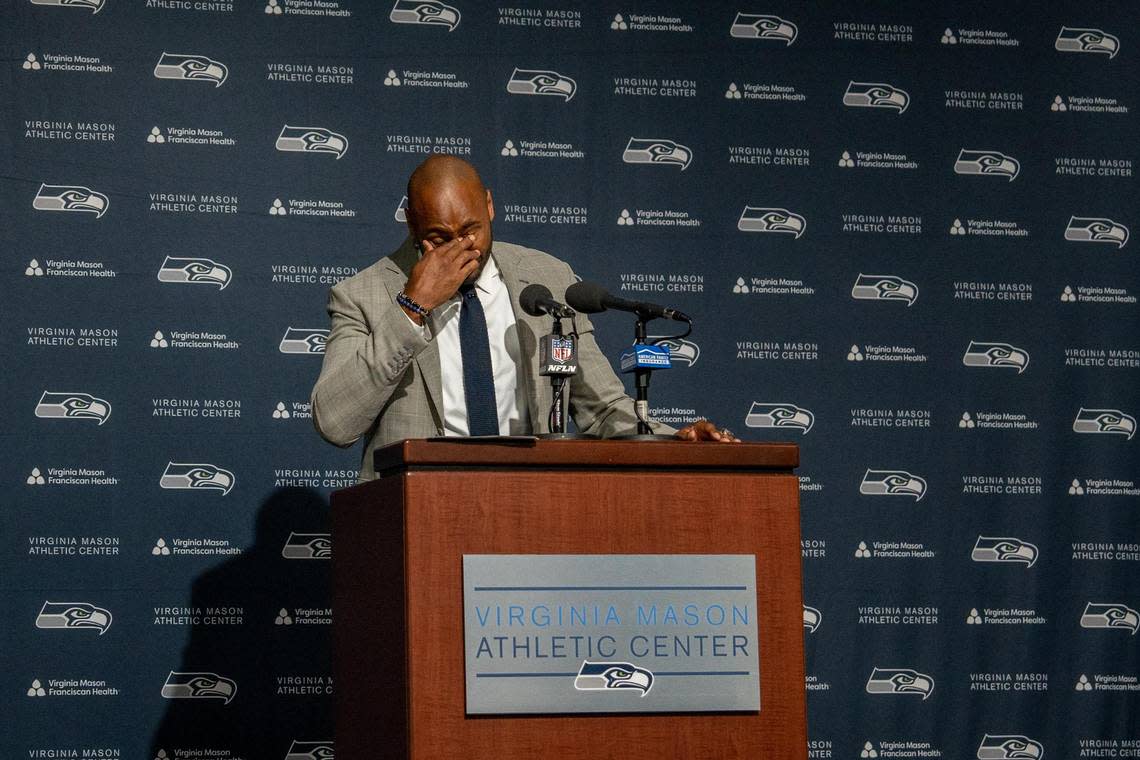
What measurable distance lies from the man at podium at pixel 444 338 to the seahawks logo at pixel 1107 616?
8.30 ft

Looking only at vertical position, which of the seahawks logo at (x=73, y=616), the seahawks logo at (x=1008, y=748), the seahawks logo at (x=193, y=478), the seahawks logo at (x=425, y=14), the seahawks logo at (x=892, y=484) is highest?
the seahawks logo at (x=425, y=14)

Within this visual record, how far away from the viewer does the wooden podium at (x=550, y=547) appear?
7.25ft

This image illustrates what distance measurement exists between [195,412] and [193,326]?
291 millimetres

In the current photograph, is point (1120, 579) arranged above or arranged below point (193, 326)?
below

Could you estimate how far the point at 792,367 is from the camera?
4871 mm

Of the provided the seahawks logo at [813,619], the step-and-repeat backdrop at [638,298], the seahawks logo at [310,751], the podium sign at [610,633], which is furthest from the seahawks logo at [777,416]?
the podium sign at [610,633]

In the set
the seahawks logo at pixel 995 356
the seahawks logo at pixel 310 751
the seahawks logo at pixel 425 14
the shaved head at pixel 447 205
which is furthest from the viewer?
the seahawks logo at pixel 995 356

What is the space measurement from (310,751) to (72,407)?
4.55 feet

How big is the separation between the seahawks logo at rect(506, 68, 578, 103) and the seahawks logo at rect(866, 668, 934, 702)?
236 cm

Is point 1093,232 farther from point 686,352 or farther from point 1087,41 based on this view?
point 686,352

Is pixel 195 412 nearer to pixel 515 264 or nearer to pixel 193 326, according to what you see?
pixel 193 326

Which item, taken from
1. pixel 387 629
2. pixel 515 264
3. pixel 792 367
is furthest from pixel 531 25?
pixel 387 629

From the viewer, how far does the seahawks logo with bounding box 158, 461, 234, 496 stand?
14.6 feet

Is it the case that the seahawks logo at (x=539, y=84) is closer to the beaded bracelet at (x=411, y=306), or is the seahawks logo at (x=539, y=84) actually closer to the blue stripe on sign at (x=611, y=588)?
the beaded bracelet at (x=411, y=306)
